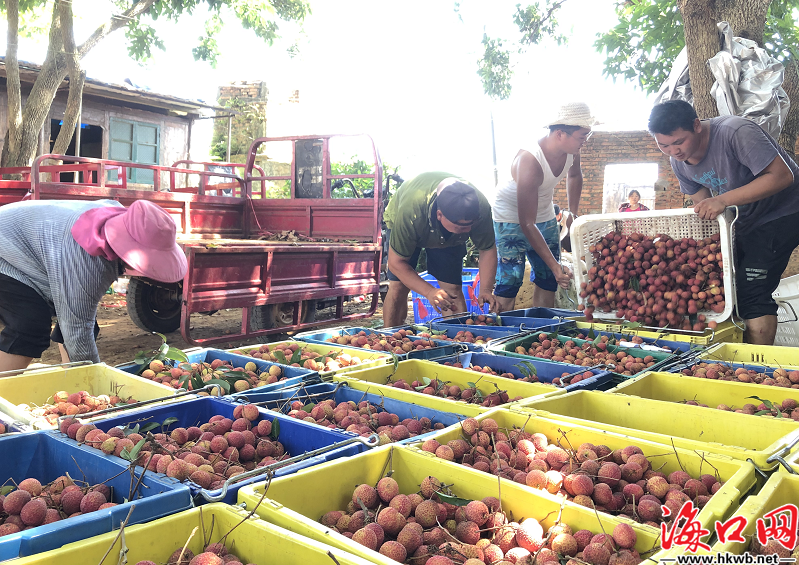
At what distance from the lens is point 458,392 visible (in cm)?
254

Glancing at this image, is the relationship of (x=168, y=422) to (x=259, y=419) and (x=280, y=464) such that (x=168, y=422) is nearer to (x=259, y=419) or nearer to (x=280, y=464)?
(x=259, y=419)

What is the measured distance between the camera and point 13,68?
8.63 meters

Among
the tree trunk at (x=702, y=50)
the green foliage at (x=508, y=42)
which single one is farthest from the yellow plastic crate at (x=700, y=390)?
the green foliage at (x=508, y=42)

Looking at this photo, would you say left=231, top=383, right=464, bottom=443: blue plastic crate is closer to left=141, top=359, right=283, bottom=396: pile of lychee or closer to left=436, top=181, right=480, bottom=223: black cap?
left=141, top=359, right=283, bottom=396: pile of lychee

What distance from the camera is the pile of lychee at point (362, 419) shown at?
2.00 metres

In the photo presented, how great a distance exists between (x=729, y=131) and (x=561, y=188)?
36.4 ft

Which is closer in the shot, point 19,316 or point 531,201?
point 19,316

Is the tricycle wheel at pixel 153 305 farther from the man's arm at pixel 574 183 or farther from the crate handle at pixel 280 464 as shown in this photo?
the crate handle at pixel 280 464

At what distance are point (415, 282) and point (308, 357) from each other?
1.36m

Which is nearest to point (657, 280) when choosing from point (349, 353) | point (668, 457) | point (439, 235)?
point (439, 235)

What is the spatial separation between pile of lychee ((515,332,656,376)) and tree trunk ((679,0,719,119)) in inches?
89.8

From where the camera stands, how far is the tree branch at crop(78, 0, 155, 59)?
9.16 m

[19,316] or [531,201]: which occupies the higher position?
[531,201]

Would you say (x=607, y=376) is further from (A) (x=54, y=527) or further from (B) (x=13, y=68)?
(B) (x=13, y=68)
